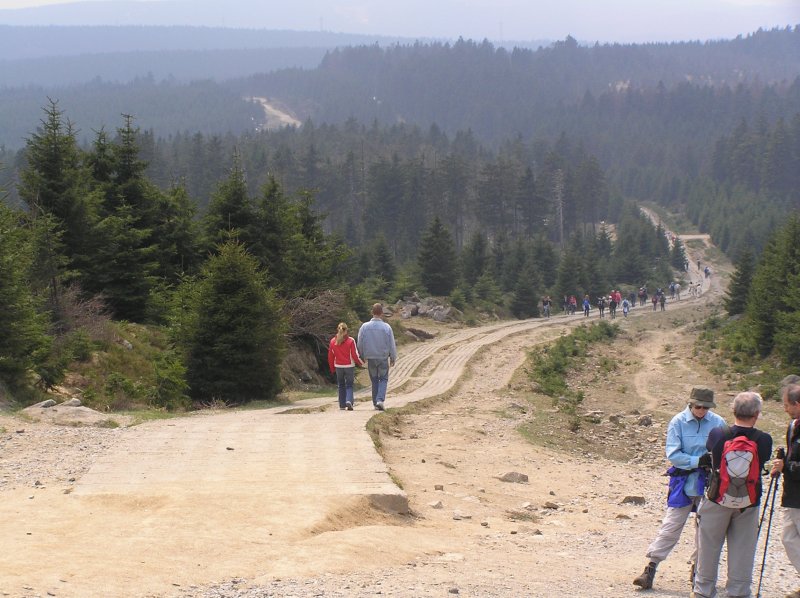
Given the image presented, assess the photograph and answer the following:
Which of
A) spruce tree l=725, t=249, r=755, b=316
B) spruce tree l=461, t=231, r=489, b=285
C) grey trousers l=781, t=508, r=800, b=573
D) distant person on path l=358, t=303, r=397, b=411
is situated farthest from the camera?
spruce tree l=461, t=231, r=489, b=285

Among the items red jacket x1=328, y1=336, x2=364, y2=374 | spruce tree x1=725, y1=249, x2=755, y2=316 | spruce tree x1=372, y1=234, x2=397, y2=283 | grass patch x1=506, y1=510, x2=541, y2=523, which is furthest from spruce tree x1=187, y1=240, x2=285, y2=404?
spruce tree x1=725, y1=249, x2=755, y2=316

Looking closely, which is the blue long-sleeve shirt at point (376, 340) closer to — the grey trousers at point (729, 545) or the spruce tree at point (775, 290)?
the grey trousers at point (729, 545)

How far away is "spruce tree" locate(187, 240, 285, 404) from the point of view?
67.1 feet

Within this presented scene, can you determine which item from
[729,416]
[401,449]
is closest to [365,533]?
[401,449]

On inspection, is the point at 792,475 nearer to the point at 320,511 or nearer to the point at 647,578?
the point at 647,578

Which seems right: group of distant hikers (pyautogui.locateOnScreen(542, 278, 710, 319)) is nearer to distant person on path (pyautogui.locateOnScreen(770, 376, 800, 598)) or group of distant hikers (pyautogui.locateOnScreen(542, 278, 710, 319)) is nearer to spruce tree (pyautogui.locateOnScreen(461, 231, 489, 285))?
spruce tree (pyautogui.locateOnScreen(461, 231, 489, 285))

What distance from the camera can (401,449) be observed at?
14.6 m

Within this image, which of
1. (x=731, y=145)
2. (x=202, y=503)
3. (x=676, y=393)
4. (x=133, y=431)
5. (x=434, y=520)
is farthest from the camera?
(x=731, y=145)

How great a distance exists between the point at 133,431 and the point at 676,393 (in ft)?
69.5

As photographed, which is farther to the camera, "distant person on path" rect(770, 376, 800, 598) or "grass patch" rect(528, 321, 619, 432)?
"grass patch" rect(528, 321, 619, 432)

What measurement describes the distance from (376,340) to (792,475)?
1003 cm

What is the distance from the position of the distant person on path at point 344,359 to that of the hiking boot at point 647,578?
31.8 feet

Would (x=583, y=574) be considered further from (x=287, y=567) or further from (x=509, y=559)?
(x=287, y=567)

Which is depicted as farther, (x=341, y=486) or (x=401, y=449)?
(x=401, y=449)
